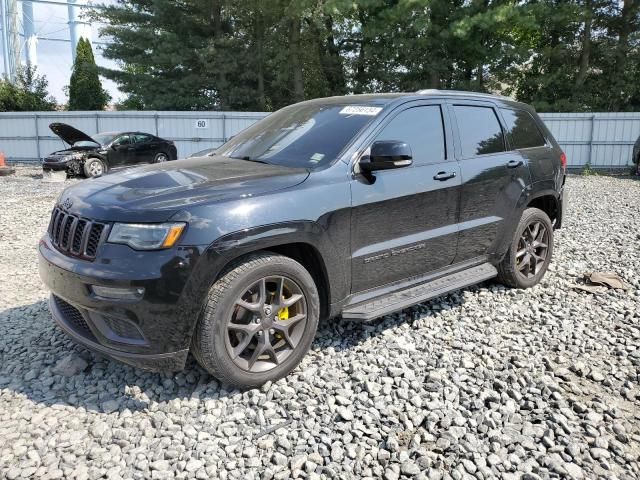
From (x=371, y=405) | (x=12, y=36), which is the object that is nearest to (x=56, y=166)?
(x=371, y=405)

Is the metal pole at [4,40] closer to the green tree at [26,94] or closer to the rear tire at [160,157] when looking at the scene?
the green tree at [26,94]

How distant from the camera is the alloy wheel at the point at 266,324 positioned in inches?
122

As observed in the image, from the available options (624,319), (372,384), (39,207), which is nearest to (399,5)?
(39,207)

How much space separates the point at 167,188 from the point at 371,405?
1770 millimetres

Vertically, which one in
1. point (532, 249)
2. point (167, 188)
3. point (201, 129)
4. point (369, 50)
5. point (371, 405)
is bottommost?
point (371, 405)

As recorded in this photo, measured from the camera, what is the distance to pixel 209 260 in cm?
284

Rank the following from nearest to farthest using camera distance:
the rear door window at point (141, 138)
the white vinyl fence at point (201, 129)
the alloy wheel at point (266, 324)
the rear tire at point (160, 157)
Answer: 1. the alloy wheel at point (266, 324)
2. the rear door window at point (141, 138)
3. the rear tire at point (160, 157)
4. the white vinyl fence at point (201, 129)

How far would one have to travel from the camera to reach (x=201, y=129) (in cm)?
1970

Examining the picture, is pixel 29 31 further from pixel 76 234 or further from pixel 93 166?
pixel 76 234

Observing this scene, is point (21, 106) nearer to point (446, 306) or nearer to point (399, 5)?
point (399, 5)

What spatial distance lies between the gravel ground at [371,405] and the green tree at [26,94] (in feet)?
86.9

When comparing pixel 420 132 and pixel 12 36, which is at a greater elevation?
pixel 12 36

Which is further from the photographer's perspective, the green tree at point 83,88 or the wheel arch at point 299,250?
the green tree at point 83,88

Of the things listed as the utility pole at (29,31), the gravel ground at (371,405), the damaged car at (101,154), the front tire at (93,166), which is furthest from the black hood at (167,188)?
the utility pole at (29,31)
